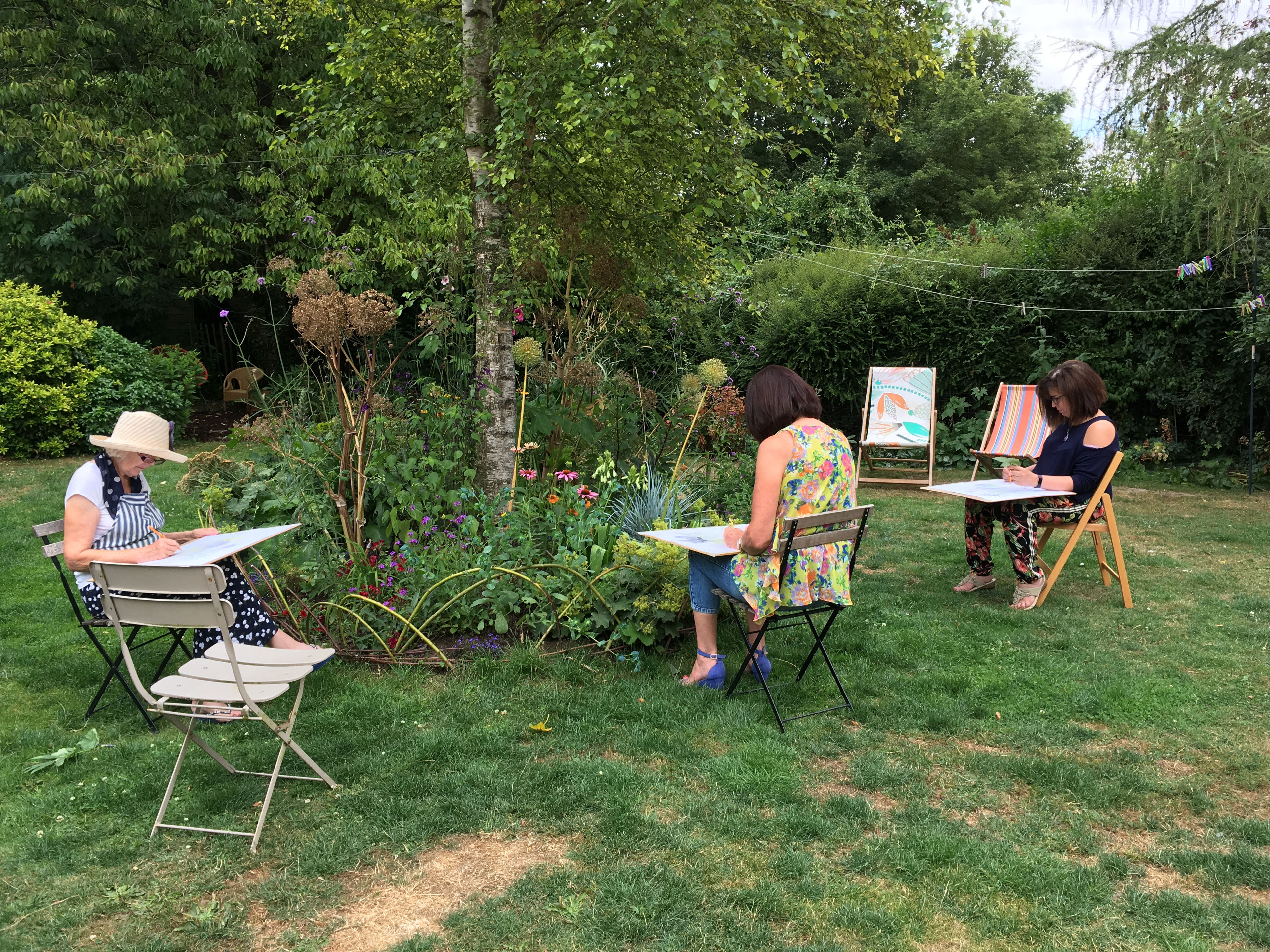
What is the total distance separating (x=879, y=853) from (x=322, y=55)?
12.5 metres

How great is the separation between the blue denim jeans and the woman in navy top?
208cm

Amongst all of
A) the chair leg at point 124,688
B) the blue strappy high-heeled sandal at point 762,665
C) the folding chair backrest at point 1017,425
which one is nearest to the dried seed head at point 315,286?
the chair leg at point 124,688

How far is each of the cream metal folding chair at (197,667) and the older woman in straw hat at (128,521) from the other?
346 millimetres

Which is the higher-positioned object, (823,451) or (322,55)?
(322,55)

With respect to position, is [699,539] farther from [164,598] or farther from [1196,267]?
[1196,267]

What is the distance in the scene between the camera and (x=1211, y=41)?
21.6 feet

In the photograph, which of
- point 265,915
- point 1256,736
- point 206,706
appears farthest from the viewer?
point 1256,736

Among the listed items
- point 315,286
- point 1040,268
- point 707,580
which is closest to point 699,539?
point 707,580

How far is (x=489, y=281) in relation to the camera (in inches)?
193

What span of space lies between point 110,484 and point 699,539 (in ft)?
7.59

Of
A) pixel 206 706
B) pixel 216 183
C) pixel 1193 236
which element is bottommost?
pixel 206 706

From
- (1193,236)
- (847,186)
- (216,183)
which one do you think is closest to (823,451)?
(1193,236)

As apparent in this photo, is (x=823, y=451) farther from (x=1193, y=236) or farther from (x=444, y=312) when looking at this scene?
(x=1193, y=236)

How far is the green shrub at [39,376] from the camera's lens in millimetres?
9273
